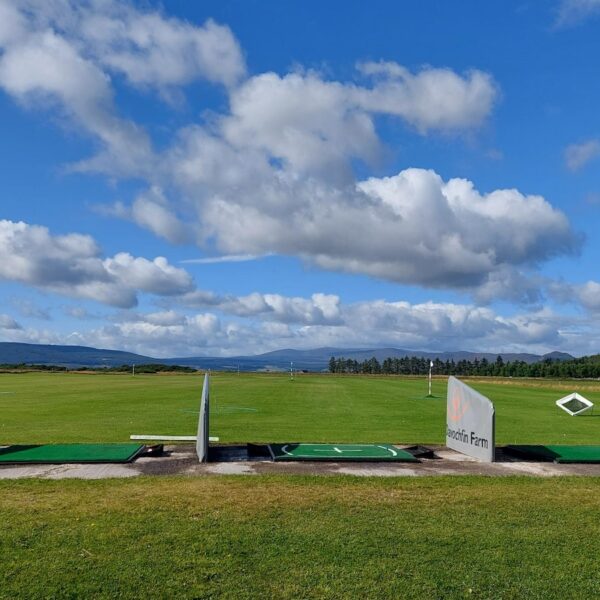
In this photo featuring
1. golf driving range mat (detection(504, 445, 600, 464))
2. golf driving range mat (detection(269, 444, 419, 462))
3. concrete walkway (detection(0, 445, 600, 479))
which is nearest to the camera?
concrete walkway (detection(0, 445, 600, 479))

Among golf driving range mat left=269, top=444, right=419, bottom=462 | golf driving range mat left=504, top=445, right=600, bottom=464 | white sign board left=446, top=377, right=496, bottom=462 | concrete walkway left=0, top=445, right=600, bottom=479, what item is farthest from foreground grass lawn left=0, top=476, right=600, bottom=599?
golf driving range mat left=504, top=445, right=600, bottom=464

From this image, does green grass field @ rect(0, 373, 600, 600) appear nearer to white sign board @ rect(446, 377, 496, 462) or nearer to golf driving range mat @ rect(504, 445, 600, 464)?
white sign board @ rect(446, 377, 496, 462)

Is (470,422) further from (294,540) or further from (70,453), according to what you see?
(70,453)

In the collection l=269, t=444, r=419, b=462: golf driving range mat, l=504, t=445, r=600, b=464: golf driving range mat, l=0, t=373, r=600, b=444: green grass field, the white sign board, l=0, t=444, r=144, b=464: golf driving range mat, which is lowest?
l=0, t=373, r=600, b=444: green grass field

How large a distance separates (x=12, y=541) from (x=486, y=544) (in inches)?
204

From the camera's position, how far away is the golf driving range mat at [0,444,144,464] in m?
11.1

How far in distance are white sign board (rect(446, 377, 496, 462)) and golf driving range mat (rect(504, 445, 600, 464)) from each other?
106cm

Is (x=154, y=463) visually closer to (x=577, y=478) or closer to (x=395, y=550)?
(x=395, y=550)

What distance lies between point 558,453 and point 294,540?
8.75 metres

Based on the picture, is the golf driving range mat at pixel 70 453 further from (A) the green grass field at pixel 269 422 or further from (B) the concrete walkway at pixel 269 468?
(A) the green grass field at pixel 269 422

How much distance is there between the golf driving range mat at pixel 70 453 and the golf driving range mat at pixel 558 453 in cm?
807

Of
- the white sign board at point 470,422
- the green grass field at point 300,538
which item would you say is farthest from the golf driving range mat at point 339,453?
the green grass field at point 300,538

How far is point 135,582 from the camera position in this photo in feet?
18.0

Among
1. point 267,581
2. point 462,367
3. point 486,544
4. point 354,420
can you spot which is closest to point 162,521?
point 267,581
